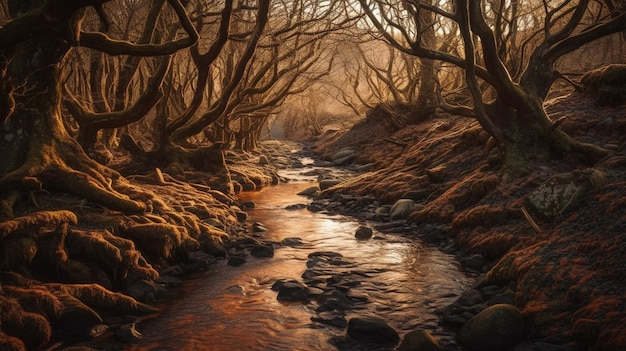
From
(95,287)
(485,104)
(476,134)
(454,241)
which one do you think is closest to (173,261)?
(95,287)

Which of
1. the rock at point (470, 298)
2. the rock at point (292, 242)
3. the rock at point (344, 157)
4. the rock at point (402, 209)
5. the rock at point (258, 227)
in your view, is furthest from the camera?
the rock at point (344, 157)

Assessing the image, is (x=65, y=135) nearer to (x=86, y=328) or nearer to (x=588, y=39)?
(x=86, y=328)

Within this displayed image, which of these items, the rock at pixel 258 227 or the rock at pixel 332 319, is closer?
the rock at pixel 332 319

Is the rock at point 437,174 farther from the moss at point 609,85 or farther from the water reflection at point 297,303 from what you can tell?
the moss at point 609,85

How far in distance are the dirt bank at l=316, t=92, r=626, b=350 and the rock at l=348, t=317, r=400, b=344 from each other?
134 centimetres

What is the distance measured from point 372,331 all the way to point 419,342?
58 centimetres

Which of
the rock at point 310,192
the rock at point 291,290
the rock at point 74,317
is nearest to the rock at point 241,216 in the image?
the rock at point 310,192

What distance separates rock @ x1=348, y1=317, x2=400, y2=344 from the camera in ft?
16.0

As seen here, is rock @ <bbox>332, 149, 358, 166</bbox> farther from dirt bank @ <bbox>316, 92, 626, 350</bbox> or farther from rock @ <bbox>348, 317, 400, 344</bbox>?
rock @ <bbox>348, 317, 400, 344</bbox>

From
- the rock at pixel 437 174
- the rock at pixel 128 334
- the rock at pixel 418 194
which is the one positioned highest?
the rock at pixel 437 174

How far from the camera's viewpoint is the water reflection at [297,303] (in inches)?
197

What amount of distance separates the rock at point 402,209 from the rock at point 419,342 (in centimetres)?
576

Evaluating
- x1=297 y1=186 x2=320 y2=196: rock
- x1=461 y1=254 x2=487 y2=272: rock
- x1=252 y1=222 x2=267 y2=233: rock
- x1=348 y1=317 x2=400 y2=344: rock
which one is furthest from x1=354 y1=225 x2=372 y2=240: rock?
x1=297 y1=186 x2=320 y2=196: rock

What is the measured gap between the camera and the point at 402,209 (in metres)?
10.5
